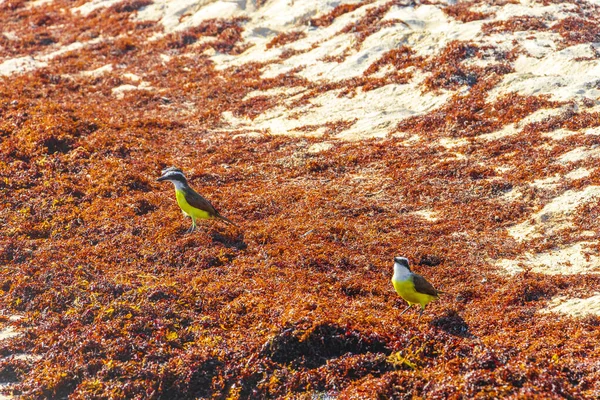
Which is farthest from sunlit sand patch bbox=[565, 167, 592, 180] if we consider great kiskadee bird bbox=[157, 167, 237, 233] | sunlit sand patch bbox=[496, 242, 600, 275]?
great kiskadee bird bbox=[157, 167, 237, 233]

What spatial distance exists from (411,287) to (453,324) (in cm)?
81

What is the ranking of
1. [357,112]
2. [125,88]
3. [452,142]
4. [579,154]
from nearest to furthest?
[579,154], [452,142], [357,112], [125,88]

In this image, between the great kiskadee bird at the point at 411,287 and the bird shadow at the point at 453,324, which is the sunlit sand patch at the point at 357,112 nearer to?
the great kiskadee bird at the point at 411,287

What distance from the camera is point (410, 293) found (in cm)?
912

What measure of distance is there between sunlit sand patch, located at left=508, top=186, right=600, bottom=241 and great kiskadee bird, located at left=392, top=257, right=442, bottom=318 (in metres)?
3.45

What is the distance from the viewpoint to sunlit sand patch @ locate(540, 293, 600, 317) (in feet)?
28.9

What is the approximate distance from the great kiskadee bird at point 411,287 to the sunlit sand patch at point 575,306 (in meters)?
1.75

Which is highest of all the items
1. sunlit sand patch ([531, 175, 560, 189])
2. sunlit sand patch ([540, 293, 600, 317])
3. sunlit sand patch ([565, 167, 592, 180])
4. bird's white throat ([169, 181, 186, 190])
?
bird's white throat ([169, 181, 186, 190])

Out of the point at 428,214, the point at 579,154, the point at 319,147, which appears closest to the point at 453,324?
the point at 428,214

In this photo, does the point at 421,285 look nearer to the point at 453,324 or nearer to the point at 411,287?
the point at 411,287

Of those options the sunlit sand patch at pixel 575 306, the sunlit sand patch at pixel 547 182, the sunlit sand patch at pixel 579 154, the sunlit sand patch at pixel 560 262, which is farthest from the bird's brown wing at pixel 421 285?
the sunlit sand patch at pixel 579 154

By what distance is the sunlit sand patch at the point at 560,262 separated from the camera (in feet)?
34.3

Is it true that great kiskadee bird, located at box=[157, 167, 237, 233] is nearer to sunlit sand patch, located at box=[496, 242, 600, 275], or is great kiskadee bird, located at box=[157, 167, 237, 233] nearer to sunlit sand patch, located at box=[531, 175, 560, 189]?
sunlit sand patch, located at box=[496, 242, 600, 275]

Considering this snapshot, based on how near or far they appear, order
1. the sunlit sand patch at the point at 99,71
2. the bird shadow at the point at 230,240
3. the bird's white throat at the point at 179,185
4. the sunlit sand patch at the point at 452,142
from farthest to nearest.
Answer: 1. the sunlit sand patch at the point at 99,71
2. the sunlit sand patch at the point at 452,142
3. the bird's white throat at the point at 179,185
4. the bird shadow at the point at 230,240
